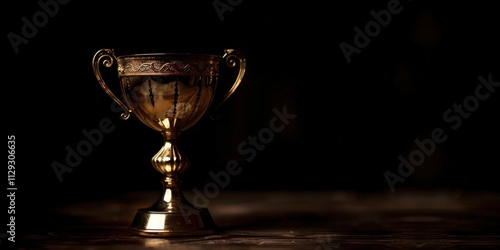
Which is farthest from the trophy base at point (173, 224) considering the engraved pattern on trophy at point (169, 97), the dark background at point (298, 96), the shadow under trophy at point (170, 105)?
the dark background at point (298, 96)

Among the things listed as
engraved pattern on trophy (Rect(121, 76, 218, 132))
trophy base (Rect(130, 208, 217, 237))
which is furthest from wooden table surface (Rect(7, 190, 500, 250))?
engraved pattern on trophy (Rect(121, 76, 218, 132))

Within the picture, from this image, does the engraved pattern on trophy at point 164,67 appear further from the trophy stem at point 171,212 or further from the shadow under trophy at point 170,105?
the trophy stem at point 171,212

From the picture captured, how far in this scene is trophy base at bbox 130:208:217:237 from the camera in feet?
4.91

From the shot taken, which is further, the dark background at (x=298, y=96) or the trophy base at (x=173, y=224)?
the dark background at (x=298, y=96)

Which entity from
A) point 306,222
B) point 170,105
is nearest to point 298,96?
point 306,222

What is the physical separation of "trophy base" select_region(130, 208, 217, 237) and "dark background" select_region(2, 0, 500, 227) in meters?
0.76

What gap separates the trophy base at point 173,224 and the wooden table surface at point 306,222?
0.8 inches

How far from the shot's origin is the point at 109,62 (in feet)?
5.08

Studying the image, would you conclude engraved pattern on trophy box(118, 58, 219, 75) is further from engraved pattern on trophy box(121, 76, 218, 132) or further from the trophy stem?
the trophy stem

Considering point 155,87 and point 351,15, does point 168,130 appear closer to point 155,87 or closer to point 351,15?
point 155,87

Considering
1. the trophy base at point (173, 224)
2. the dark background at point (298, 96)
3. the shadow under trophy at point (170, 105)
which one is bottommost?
the trophy base at point (173, 224)

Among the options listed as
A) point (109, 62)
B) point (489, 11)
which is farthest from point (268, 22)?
point (109, 62)

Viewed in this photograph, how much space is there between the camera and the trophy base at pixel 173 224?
4.91ft

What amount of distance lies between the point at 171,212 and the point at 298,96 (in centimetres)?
90
